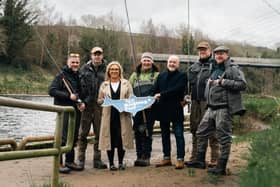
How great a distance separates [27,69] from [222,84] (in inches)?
2252

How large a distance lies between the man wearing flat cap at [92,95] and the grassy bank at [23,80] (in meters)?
39.8

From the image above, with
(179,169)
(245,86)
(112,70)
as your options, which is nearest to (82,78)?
(112,70)

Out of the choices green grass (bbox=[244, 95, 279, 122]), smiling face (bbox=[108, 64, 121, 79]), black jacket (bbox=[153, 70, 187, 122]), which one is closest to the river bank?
black jacket (bbox=[153, 70, 187, 122])

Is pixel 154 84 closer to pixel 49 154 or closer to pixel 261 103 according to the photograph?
pixel 49 154

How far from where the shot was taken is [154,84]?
6.88 m

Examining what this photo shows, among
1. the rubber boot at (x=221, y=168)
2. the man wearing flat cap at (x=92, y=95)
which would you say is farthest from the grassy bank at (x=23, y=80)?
the rubber boot at (x=221, y=168)

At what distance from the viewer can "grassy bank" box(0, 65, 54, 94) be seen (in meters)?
48.7

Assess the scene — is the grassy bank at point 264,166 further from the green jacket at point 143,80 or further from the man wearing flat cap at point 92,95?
the man wearing flat cap at point 92,95

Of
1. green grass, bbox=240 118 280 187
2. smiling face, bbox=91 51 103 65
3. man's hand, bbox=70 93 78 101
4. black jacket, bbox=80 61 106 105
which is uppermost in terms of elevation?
smiling face, bbox=91 51 103 65

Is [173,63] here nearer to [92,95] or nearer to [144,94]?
[144,94]

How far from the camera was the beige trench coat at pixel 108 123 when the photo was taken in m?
6.69

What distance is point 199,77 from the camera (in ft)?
21.2

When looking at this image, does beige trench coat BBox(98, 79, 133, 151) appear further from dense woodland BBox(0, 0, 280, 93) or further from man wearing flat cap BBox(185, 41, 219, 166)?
dense woodland BBox(0, 0, 280, 93)

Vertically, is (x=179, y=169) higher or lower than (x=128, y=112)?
lower
